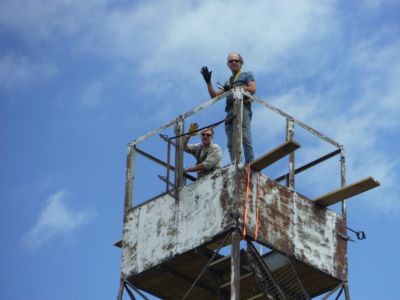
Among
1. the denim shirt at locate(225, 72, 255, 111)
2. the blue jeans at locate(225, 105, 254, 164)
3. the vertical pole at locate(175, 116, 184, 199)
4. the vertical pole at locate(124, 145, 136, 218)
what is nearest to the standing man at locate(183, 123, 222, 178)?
the vertical pole at locate(175, 116, 184, 199)

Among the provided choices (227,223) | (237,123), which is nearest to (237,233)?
(227,223)

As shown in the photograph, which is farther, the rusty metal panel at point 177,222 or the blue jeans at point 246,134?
the blue jeans at point 246,134

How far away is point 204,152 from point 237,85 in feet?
4.87

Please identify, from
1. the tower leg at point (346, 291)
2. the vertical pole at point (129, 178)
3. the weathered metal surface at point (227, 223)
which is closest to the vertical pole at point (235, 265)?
the weathered metal surface at point (227, 223)

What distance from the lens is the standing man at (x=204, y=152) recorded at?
25.2 metres

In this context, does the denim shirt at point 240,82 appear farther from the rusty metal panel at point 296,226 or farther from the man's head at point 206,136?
the rusty metal panel at point 296,226

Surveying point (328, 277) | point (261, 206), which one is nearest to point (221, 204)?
point (261, 206)

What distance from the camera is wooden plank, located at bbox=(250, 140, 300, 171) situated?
2352 cm

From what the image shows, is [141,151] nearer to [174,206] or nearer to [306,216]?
[174,206]

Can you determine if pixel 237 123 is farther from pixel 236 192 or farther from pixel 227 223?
pixel 227 223

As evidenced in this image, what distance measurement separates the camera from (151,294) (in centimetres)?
2600

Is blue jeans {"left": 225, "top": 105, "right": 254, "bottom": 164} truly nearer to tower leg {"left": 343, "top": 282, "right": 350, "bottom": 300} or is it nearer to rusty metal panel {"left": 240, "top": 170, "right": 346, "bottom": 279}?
rusty metal panel {"left": 240, "top": 170, "right": 346, "bottom": 279}

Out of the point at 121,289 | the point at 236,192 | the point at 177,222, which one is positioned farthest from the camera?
the point at 121,289

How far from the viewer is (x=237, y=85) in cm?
2580
